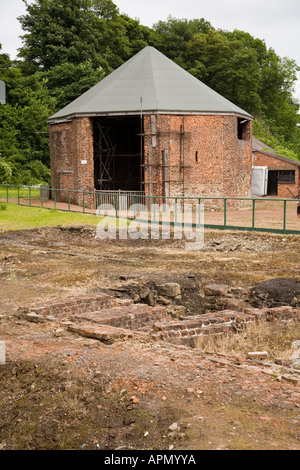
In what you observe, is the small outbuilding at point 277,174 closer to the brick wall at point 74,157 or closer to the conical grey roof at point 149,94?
the conical grey roof at point 149,94

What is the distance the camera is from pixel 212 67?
2662 inches

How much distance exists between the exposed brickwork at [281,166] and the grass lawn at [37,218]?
23.6m

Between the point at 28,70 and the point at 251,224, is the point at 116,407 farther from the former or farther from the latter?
the point at 28,70

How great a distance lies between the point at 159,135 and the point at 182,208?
187 inches

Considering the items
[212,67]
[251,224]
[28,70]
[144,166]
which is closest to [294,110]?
[212,67]

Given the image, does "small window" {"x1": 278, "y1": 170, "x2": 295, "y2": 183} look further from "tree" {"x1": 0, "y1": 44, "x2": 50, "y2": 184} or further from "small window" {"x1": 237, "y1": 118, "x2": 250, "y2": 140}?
"tree" {"x1": 0, "y1": 44, "x2": 50, "y2": 184}

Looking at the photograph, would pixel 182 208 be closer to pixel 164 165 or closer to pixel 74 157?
pixel 164 165

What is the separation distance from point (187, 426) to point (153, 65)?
33923 mm

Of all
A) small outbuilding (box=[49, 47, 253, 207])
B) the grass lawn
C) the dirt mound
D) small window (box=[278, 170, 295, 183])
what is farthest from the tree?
the dirt mound

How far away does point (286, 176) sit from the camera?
49.5 metres

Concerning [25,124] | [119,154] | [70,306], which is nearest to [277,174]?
[119,154]

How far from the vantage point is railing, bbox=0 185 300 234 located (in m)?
26.2

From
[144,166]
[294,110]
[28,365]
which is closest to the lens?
[28,365]
